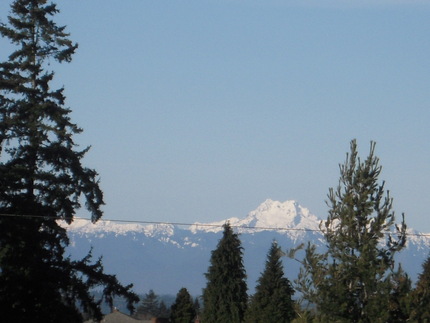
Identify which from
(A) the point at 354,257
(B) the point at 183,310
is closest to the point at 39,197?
(A) the point at 354,257

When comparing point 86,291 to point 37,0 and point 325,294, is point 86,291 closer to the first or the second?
point 37,0

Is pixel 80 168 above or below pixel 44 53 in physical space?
below

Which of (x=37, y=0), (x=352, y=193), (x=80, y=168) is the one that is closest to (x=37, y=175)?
(x=80, y=168)

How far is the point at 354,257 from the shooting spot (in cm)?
2227

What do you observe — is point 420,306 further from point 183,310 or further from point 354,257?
point 183,310

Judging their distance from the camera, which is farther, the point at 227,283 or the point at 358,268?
the point at 227,283

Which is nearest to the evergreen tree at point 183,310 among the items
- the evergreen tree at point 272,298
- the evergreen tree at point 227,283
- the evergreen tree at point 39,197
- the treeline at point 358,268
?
the evergreen tree at point 227,283

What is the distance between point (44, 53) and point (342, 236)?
19.7 metres

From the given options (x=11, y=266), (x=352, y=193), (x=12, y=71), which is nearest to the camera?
(x=352, y=193)

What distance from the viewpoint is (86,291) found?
127 feet

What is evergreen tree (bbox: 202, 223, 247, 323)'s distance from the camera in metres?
66.1

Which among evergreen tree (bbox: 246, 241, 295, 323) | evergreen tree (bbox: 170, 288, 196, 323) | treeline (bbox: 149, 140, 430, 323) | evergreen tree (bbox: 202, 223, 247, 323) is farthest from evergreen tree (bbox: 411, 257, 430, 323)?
evergreen tree (bbox: 170, 288, 196, 323)

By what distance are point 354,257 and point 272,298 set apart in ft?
129

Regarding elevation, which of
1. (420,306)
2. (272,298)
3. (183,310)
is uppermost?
(272,298)
